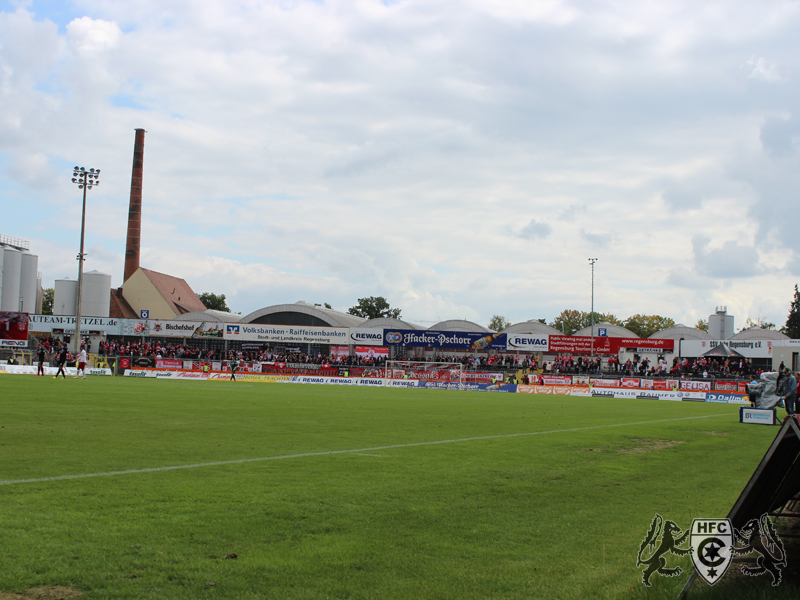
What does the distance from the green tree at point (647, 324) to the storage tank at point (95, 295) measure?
9440 centimetres

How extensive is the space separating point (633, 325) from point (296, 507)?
5182 inches

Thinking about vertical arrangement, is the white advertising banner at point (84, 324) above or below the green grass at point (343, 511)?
above

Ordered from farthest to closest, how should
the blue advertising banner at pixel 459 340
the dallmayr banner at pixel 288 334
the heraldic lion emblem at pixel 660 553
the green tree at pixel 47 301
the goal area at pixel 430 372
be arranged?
the green tree at pixel 47 301 < the dallmayr banner at pixel 288 334 < the blue advertising banner at pixel 459 340 < the goal area at pixel 430 372 < the heraldic lion emblem at pixel 660 553

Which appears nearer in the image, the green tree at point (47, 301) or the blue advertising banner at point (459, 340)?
the blue advertising banner at point (459, 340)

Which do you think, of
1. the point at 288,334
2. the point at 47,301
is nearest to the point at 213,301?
the point at 47,301

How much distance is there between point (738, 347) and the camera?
65.8 metres

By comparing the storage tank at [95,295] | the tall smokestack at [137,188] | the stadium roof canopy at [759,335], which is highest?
the tall smokestack at [137,188]

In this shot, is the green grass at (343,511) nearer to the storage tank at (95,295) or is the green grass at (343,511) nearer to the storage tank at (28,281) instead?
the storage tank at (95,295)

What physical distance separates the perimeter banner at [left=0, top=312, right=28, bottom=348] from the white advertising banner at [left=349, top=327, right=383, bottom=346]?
3349cm

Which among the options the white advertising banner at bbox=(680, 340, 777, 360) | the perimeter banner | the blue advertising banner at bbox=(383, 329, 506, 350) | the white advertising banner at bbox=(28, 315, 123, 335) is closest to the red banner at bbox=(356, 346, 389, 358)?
the blue advertising banner at bbox=(383, 329, 506, 350)

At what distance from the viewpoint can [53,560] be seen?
A: 512 cm

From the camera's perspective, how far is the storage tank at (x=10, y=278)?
87.9 m

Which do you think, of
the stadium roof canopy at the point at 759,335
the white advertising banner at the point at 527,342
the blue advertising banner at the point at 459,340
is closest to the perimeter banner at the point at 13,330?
the blue advertising banner at the point at 459,340

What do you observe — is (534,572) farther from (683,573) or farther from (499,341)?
(499,341)
